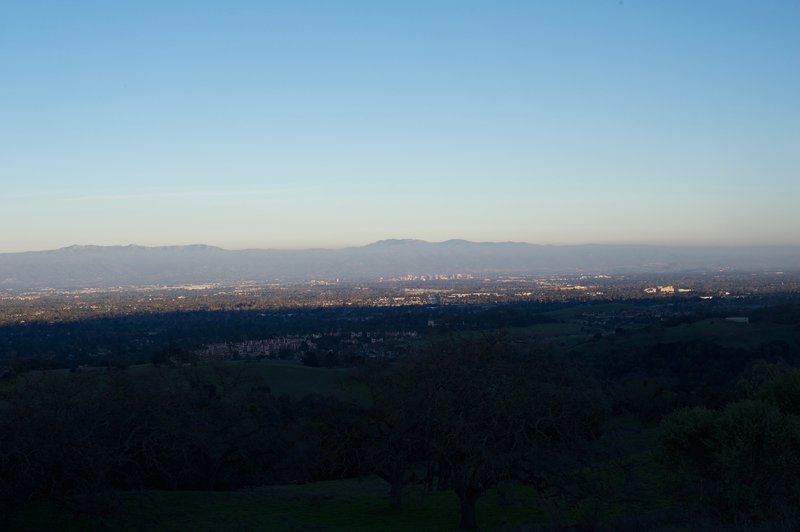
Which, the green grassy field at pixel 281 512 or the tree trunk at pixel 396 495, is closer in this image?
the green grassy field at pixel 281 512

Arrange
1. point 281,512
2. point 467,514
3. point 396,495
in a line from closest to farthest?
point 467,514 → point 281,512 → point 396,495

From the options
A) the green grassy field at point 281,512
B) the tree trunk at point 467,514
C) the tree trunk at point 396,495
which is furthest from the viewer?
the tree trunk at point 396,495

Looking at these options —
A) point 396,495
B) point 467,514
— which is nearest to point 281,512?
point 396,495

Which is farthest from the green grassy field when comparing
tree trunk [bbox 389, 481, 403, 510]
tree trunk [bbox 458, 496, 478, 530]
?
tree trunk [bbox 458, 496, 478, 530]

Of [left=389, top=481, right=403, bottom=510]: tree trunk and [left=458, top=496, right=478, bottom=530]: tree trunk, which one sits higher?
[left=458, top=496, right=478, bottom=530]: tree trunk

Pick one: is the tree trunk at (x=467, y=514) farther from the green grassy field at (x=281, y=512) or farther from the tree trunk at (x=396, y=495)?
the tree trunk at (x=396, y=495)

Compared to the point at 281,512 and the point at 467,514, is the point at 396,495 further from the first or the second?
the point at 467,514

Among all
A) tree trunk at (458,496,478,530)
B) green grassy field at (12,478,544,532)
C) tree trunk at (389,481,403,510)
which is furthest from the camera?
tree trunk at (389,481,403,510)

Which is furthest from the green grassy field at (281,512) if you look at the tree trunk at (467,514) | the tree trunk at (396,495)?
the tree trunk at (467,514)

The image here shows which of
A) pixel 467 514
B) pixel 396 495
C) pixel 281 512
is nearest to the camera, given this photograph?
pixel 467 514

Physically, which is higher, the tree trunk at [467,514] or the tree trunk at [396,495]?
the tree trunk at [467,514]

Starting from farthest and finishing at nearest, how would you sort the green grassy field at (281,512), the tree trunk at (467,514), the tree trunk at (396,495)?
the tree trunk at (396,495) → the green grassy field at (281,512) → the tree trunk at (467,514)

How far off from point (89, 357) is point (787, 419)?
60112 millimetres

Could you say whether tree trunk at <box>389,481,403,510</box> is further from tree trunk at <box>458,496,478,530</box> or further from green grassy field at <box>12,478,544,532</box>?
tree trunk at <box>458,496,478,530</box>
